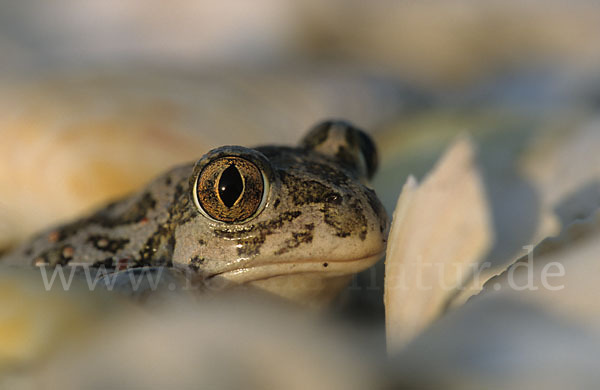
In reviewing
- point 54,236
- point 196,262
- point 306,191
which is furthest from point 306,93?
point 196,262

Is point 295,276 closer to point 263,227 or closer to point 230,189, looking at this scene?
point 263,227

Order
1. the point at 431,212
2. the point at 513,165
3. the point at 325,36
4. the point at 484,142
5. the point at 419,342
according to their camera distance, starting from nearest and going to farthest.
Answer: the point at 419,342, the point at 431,212, the point at 513,165, the point at 484,142, the point at 325,36


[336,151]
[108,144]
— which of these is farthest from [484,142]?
[108,144]

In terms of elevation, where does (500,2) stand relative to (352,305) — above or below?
above

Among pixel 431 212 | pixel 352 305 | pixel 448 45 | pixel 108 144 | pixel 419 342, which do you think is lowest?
pixel 419 342

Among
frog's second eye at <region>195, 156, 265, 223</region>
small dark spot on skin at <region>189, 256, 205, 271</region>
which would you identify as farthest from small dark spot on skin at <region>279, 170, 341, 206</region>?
small dark spot on skin at <region>189, 256, 205, 271</region>

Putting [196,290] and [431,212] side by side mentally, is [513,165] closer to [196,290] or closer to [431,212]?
[431,212]
